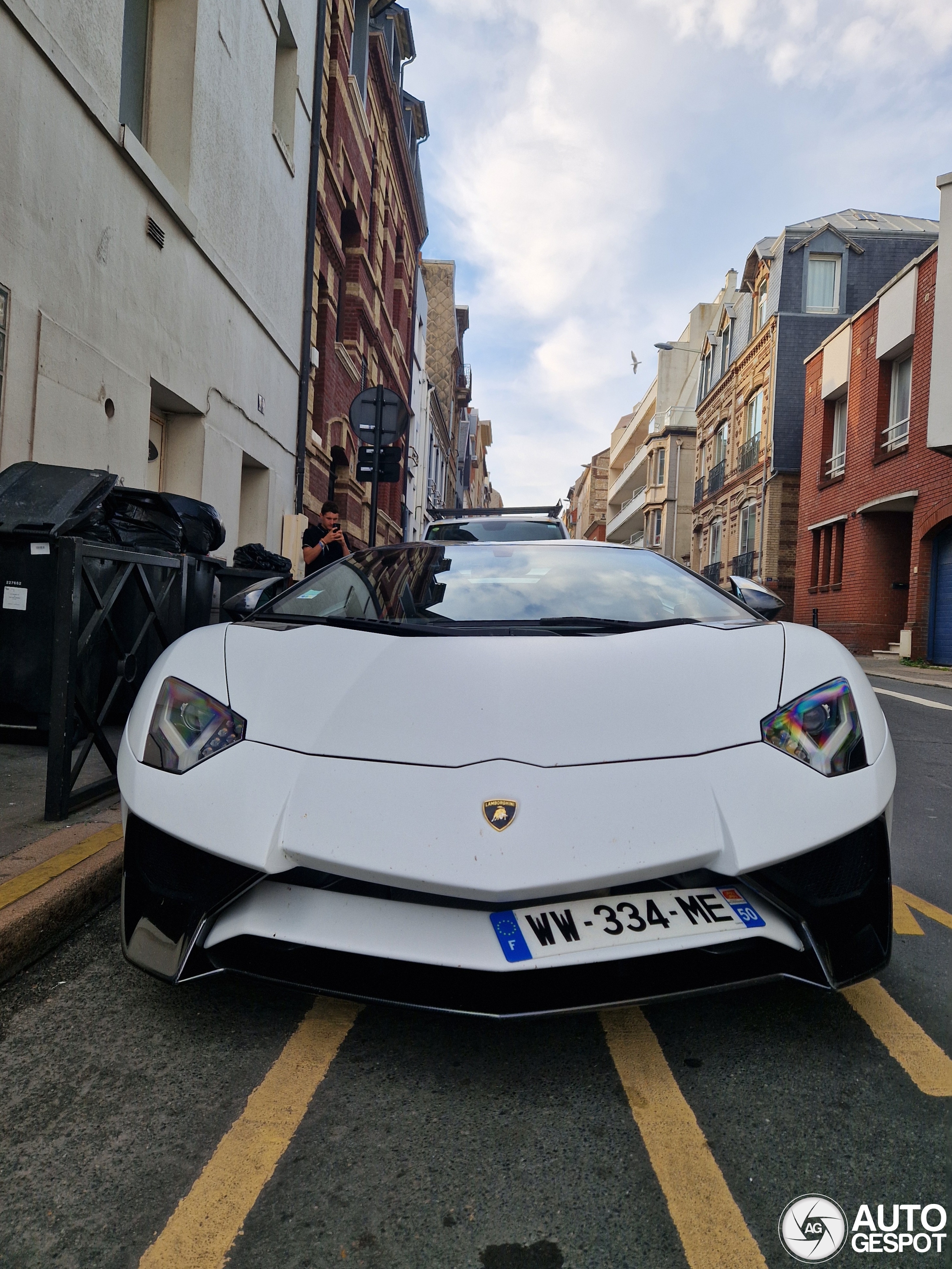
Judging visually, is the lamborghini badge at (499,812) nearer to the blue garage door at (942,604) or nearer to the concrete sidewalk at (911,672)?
the concrete sidewalk at (911,672)

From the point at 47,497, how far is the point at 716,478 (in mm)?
31727

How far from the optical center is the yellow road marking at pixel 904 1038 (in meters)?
1.75

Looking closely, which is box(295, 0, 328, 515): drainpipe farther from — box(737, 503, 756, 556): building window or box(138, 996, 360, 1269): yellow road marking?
box(737, 503, 756, 556): building window

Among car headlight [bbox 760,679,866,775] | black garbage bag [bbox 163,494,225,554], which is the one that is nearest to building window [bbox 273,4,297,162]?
black garbage bag [bbox 163,494,225,554]

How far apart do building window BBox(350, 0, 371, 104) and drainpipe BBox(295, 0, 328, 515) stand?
347cm

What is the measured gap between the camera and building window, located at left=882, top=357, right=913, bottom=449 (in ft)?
61.7

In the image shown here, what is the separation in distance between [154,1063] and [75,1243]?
1.69 ft

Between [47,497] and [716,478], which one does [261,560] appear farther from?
[716,478]

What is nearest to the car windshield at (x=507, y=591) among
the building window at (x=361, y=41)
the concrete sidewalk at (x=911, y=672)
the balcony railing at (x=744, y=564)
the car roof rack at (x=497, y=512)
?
the car roof rack at (x=497, y=512)

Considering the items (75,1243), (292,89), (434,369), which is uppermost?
(434,369)

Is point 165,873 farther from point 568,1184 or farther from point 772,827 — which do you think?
point 772,827

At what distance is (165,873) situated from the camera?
5.98 feet

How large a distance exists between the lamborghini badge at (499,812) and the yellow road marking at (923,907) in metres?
1.63

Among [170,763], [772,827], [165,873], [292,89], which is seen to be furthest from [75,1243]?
[292,89]
